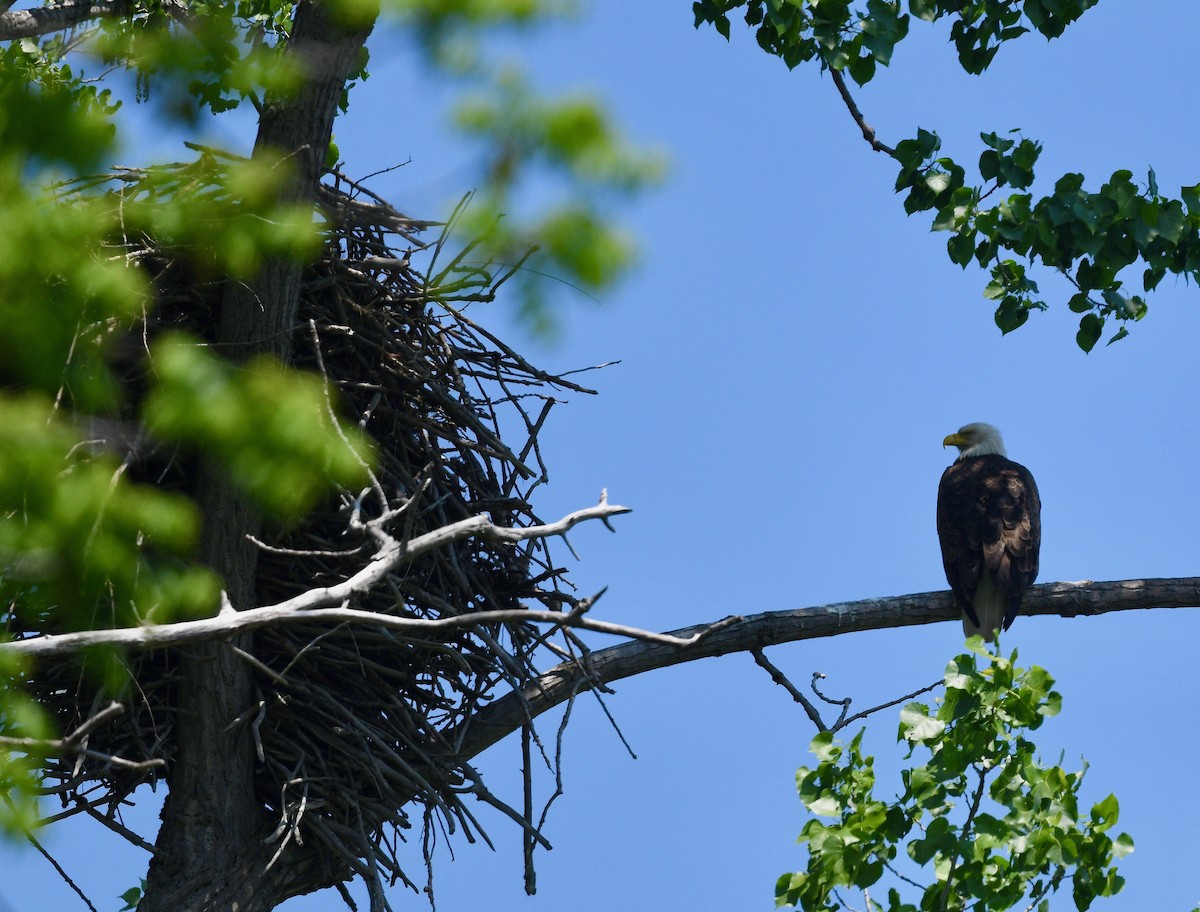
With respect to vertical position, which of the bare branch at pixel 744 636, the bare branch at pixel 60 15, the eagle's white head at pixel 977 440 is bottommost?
the bare branch at pixel 744 636

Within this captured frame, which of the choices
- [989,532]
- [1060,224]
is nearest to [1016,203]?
[1060,224]

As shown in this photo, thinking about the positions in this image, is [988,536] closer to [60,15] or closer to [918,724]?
[918,724]

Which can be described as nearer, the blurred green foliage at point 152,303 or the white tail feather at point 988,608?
the blurred green foliage at point 152,303

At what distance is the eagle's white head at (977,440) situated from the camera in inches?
342

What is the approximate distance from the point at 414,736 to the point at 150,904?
97 centimetres

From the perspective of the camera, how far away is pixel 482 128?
3.53 m

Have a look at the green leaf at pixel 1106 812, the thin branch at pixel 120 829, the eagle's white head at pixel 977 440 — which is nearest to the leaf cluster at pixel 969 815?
the green leaf at pixel 1106 812

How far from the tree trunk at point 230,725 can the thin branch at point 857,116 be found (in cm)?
189

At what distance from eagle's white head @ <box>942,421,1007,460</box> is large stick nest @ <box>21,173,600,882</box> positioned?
170 inches

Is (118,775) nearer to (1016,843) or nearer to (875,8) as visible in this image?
(1016,843)

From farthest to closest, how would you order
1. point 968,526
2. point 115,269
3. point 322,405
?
point 968,526 < point 322,405 < point 115,269

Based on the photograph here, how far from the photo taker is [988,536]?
678cm

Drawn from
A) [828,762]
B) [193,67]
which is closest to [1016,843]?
→ [828,762]

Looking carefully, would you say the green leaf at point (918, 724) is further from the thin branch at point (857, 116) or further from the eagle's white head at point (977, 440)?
the eagle's white head at point (977, 440)
